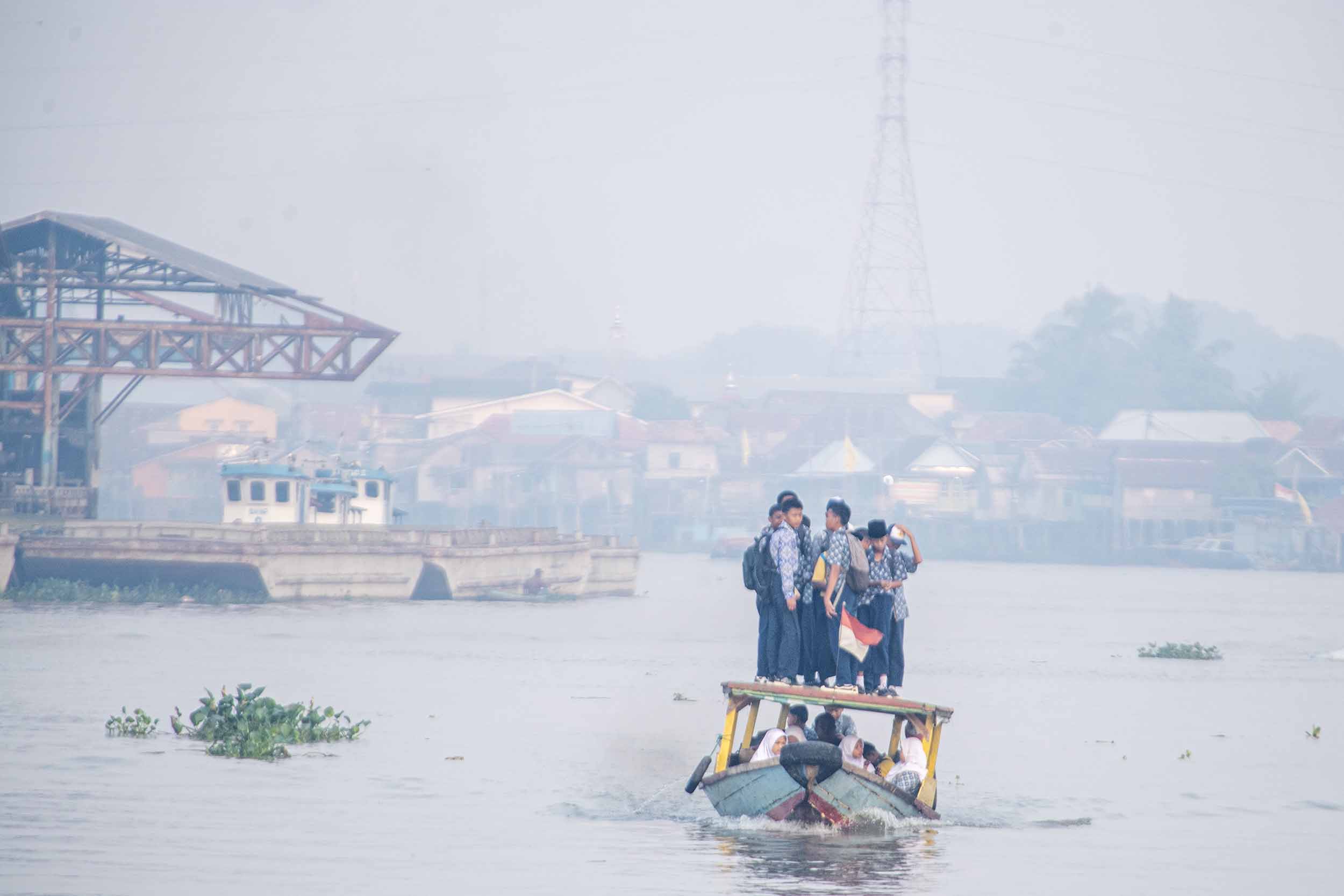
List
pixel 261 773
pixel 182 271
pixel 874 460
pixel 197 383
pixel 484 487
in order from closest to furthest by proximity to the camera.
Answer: pixel 261 773
pixel 182 271
pixel 484 487
pixel 874 460
pixel 197 383

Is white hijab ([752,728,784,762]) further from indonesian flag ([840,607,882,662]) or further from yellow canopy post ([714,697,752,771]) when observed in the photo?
indonesian flag ([840,607,882,662])

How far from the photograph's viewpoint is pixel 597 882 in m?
15.3

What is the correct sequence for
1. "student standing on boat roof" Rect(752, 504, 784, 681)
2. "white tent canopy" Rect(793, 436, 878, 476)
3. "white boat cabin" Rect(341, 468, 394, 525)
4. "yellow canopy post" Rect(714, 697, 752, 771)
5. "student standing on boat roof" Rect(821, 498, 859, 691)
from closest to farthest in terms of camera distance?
"student standing on boat roof" Rect(821, 498, 859, 691) < "yellow canopy post" Rect(714, 697, 752, 771) < "student standing on boat roof" Rect(752, 504, 784, 681) < "white boat cabin" Rect(341, 468, 394, 525) < "white tent canopy" Rect(793, 436, 878, 476)

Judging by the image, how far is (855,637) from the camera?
1711cm

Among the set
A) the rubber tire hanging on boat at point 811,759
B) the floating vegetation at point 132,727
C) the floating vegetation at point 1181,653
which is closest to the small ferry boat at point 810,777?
the rubber tire hanging on boat at point 811,759

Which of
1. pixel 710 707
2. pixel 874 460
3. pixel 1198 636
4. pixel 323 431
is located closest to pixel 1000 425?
pixel 874 460

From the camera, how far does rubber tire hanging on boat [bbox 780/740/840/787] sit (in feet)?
54.5

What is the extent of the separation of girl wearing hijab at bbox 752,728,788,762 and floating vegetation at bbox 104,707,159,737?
9027 millimetres

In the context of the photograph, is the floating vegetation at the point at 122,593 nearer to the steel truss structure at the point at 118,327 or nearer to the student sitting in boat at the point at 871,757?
the steel truss structure at the point at 118,327

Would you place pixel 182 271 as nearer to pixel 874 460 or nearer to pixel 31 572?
pixel 31 572

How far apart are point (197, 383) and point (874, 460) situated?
5796 centimetres

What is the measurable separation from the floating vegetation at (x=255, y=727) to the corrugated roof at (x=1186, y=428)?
10286 cm

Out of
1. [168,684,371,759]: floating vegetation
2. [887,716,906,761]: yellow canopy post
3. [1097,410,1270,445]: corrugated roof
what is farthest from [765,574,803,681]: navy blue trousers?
[1097,410,1270,445]: corrugated roof

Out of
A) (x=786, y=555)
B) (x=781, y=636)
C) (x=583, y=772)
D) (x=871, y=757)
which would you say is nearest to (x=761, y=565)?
(x=786, y=555)
